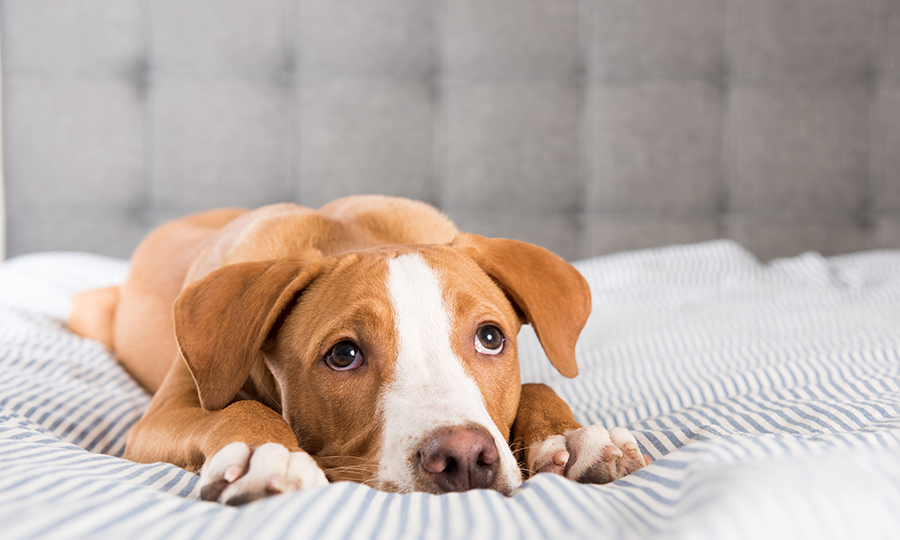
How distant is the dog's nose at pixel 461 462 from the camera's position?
2.51 feet

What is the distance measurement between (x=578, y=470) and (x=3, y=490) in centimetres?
71

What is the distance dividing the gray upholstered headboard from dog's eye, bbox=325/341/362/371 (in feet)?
6.95

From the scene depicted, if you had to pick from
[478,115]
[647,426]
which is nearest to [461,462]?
[647,426]

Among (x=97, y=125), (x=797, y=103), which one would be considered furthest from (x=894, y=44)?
(x=97, y=125)

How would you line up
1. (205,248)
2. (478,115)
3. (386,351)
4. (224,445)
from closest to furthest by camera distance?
(224,445) → (386,351) → (205,248) → (478,115)

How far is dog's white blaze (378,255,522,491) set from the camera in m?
0.81

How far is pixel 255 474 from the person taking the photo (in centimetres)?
71

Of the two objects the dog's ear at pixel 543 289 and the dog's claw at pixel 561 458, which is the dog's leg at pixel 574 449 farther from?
the dog's ear at pixel 543 289

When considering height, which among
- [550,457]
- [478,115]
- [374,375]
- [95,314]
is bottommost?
[95,314]

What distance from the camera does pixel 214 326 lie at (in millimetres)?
1007

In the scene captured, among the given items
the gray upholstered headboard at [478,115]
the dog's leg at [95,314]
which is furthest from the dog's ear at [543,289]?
the gray upholstered headboard at [478,115]

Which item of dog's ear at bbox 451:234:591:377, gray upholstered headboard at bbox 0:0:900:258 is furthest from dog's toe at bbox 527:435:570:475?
gray upholstered headboard at bbox 0:0:900:258

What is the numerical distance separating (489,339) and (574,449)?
260 millimetres

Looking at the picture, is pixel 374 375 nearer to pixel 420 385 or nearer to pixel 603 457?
pixel 420 385
